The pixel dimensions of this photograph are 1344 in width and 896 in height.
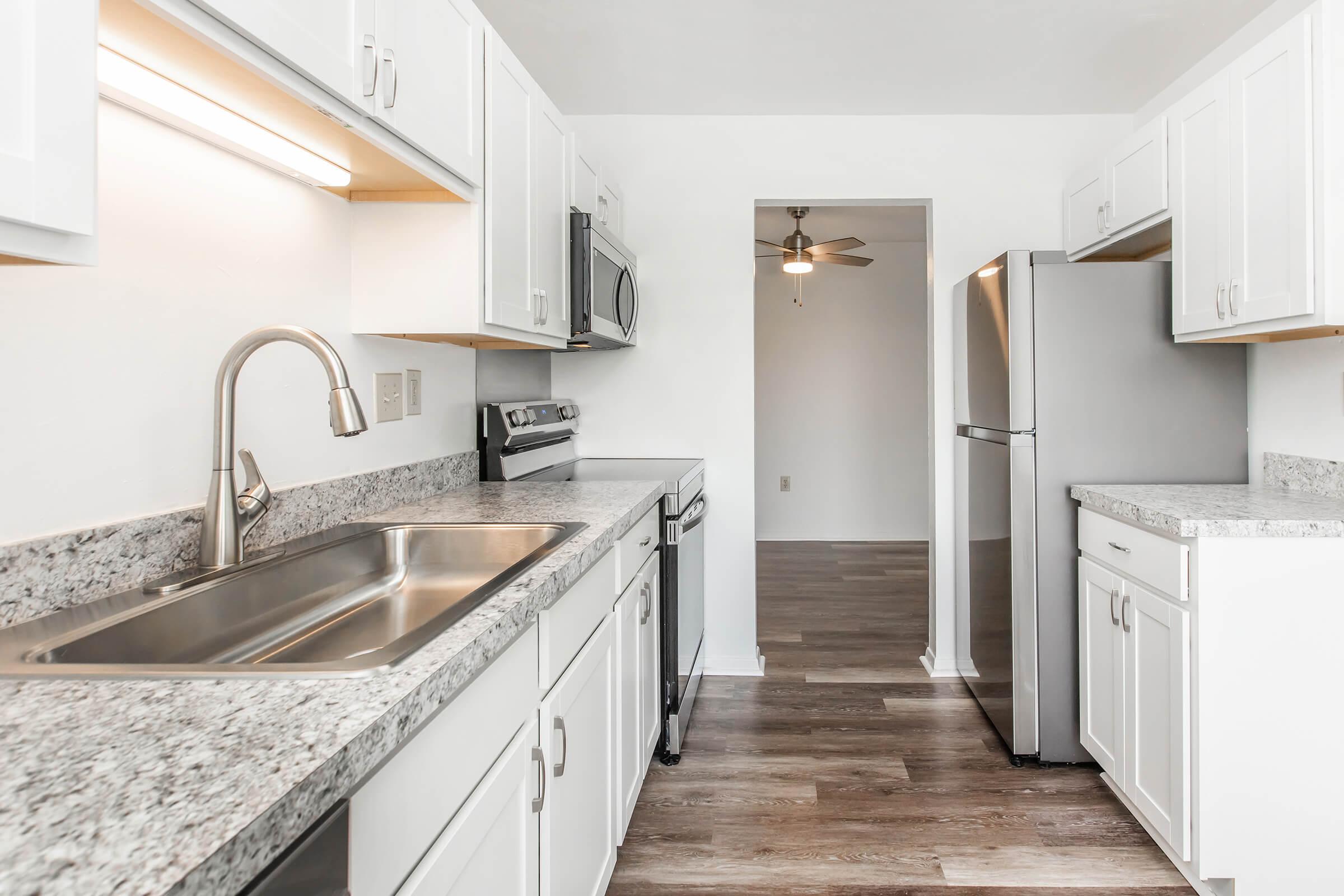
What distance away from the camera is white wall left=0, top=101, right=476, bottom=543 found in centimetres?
99

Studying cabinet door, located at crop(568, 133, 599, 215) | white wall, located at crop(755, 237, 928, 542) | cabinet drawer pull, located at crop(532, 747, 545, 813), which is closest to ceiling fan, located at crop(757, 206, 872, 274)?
white wall, located at crop(755, 237, 928, 542)

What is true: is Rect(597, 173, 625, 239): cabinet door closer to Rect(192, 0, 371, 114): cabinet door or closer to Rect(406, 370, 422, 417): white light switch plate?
Rect(406, 370, 422, 417): white light switch plate

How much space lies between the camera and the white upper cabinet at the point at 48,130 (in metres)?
0.62

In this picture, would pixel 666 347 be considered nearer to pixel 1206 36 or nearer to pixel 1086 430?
pixel 1086 430

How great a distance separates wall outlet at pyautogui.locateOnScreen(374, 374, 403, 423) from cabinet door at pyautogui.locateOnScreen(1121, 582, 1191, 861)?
1.93 m

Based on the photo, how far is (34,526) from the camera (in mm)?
982

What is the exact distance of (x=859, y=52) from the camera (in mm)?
2650

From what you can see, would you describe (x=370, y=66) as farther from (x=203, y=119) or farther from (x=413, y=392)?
(x=413, y=392)

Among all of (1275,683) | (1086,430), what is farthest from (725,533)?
(1275,683)

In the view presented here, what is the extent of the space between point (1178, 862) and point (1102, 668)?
51cm

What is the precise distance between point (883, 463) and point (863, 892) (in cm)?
454

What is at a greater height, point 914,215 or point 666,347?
point 914,215

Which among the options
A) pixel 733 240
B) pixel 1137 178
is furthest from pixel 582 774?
pixel 1137 178

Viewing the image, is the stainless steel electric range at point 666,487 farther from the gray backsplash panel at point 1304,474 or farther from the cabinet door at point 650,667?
the gray backsplash panel at point 1304,474
